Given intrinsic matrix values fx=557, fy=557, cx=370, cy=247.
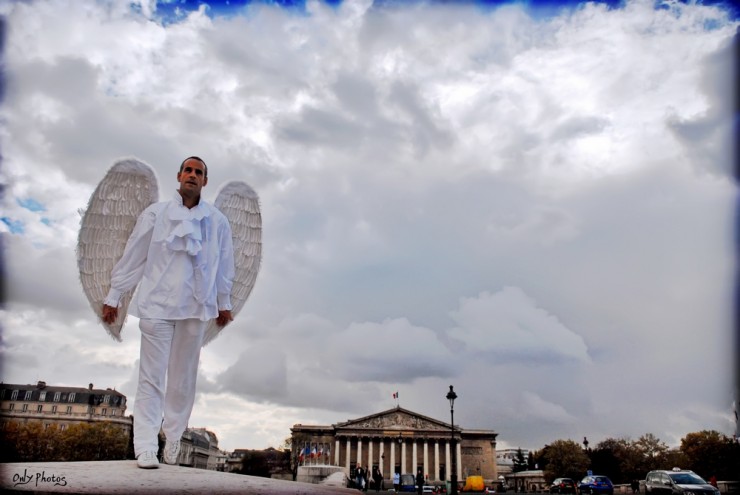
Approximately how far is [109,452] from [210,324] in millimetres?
50799

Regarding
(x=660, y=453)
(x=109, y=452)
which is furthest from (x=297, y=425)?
(x=660, y=453)

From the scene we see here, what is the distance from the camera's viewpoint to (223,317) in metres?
6.14

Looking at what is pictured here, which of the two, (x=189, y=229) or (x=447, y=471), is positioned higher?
(x=189, y=229)

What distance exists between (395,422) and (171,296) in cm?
8240

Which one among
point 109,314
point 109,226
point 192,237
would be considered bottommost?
point 109,314

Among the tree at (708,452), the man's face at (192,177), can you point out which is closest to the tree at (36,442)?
the man's face at (192,177)

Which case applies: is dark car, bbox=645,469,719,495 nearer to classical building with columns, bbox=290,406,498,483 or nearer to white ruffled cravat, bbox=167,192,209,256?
white ruffled cravat, bbox=167,192,209,256

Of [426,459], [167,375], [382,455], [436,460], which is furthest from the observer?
[426,459]

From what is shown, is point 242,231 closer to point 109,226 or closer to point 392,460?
point 109,226

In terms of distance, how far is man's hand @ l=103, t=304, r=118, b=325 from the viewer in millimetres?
5660

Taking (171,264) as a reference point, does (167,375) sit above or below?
below

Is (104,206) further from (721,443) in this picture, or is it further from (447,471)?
(447,471)

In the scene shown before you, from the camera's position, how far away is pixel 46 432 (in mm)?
47125

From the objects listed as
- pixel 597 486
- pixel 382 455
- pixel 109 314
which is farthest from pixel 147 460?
pixel 382 455
